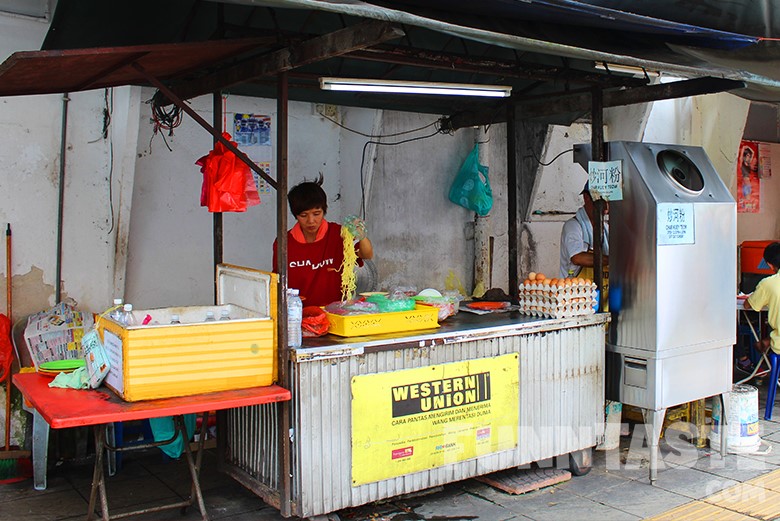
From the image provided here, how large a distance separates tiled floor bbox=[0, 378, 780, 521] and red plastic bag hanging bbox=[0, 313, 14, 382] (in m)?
0.73

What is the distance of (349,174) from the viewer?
700 centimetres

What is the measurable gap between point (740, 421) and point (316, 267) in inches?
125

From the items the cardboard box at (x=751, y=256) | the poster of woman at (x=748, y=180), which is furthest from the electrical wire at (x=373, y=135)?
the poster of woman at (x=748, y=180)

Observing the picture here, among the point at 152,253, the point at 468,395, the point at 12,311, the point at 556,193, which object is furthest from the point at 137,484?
the point at 556,193

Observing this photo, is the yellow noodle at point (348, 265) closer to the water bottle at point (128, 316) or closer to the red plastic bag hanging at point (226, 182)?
the red plastic bag hanging at point (226, 182)

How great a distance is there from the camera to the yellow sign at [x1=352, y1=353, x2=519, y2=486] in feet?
13.5

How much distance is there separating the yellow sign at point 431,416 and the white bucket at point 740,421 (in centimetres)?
176

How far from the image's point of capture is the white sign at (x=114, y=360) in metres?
3.65

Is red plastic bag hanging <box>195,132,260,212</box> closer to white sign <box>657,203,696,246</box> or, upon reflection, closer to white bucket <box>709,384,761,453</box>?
white sign <box>657,203,696,246</box>

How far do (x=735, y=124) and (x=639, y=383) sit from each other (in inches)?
206

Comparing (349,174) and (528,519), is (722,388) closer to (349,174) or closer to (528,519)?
(528,519)

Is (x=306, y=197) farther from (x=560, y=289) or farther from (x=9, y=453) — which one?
(x=9, y=453)

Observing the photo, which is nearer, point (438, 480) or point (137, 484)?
point (438, 480)

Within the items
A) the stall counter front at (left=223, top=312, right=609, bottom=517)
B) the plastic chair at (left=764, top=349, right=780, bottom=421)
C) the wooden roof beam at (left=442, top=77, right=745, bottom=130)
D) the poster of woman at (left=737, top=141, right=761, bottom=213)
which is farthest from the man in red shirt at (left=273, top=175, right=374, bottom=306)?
the poster of woman at (left=737, top=141, right=761, bottom=213)
